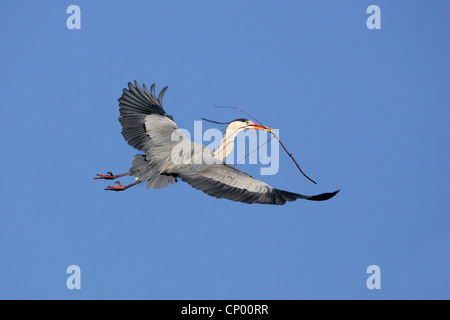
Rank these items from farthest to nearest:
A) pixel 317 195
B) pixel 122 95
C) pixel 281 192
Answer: pixel 122 95
pixel 281 192
pixel 317 195

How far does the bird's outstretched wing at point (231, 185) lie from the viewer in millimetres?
13898

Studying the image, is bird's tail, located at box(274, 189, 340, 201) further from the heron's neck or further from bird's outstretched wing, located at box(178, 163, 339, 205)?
the heron's neck

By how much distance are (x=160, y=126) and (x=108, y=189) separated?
1.61 m

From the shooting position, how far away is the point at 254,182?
1429cm

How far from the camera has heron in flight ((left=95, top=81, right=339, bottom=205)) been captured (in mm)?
14031

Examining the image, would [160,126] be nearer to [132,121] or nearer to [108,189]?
[132,121]

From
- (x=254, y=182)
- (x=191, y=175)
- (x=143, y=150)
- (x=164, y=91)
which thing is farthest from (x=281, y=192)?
(x=164, y=91)

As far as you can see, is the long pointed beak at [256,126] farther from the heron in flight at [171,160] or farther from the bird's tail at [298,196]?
the bird's tail at [298,196]

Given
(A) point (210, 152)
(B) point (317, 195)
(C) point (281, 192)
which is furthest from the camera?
(A) point (210, 152)

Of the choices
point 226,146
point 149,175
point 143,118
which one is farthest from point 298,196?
point 143,118

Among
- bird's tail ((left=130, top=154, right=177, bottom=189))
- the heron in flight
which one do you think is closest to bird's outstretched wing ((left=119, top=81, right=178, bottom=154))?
the heron in flight

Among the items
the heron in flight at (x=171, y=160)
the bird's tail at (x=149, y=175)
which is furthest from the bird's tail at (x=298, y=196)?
the bird's tail at (x=149, y=175)

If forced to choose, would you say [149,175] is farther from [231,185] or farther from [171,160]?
[231,185]

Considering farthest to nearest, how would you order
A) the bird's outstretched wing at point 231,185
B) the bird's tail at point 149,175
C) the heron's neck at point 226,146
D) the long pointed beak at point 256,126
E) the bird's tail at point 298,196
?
1. the long pointed beak at point 256,126
2. the heron's neck at point 226,146
3. the bird's tail at point 149,175
4. the bird's outstretched wing at point 231,185
5. the bird's tail at point 298,196
